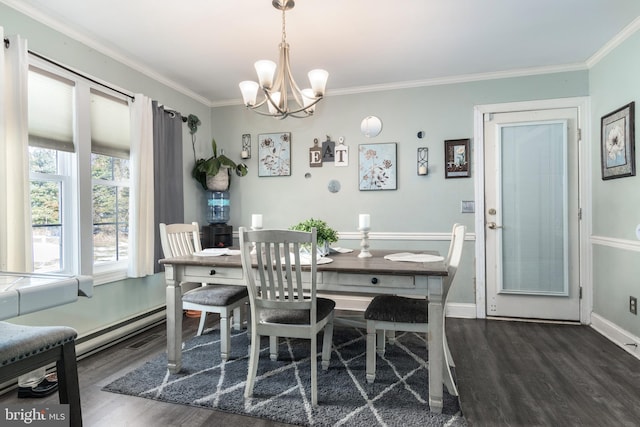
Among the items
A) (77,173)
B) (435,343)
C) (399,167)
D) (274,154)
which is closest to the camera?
(435,343)

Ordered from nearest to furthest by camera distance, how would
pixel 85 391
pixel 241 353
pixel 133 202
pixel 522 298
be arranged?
pixel 85 391 < pixel 241 353 < pixel 133 202 < pixel 522 298

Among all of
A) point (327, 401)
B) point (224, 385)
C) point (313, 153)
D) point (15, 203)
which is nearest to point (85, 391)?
point (224, 385)

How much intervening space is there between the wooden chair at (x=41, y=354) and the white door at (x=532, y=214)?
3303 millimetres

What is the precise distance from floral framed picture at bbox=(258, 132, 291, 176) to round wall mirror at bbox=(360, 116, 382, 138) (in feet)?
2.76

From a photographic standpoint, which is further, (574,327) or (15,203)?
(574,327)

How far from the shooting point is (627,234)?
8.48ft

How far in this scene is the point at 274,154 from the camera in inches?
155

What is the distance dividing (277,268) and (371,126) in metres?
2.28

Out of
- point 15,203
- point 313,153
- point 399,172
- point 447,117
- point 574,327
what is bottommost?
point 574,327

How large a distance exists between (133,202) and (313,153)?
1.83m

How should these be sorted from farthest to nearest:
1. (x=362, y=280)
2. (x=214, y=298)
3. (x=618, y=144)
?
(x=618, y=144), (x=214, y=298), (x=362, y=280)

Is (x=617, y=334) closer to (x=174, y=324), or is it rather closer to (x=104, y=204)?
(x=174, y=324)

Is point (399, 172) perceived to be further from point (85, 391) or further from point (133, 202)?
point (85, 391)

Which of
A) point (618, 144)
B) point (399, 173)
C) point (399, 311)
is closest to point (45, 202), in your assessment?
point (399, 311)
